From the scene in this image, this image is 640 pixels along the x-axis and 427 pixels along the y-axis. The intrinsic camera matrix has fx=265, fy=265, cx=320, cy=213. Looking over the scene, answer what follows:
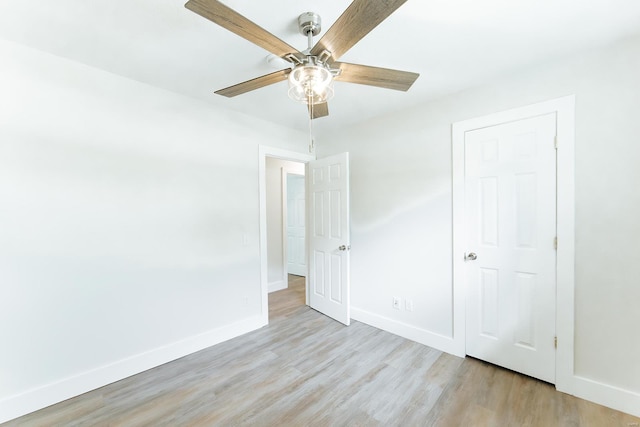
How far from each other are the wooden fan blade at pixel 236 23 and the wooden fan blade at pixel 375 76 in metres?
0.26

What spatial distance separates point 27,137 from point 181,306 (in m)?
1.63

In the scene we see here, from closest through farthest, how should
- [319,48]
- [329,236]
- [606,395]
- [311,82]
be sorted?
[319,48]
[311,82]
[606,395]
[329,236]

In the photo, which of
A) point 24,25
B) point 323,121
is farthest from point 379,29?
point 24,25

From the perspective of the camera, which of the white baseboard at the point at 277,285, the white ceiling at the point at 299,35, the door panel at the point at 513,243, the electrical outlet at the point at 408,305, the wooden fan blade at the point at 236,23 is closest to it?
the wooden fan blade at the point at 236,23

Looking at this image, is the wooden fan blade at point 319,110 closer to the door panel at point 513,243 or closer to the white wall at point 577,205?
the white wall at point 577,205

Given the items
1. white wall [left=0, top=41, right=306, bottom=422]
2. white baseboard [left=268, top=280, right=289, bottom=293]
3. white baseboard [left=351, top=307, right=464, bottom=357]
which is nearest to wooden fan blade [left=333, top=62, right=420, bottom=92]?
white wall [left=0, top=41, right=306, bottom=422]

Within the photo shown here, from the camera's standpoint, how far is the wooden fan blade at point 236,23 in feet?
3.10

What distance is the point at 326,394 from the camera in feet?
6.21

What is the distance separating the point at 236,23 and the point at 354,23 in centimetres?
46

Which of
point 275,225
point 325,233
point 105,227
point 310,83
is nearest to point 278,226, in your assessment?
point 275,225

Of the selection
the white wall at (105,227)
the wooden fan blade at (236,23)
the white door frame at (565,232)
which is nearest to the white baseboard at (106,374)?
the white wall at (105,227)

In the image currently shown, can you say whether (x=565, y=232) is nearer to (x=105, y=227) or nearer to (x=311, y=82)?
(x=311, y=82)

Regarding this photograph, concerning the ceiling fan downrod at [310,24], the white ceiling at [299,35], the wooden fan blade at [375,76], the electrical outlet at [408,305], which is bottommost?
the electrical outlet at [408,305]

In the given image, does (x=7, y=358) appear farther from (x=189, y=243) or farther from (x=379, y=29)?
(x=379, y=29)
